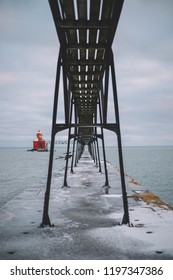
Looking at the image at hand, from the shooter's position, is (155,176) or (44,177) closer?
(44,177)

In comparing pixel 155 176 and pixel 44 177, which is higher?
pixel 44 177

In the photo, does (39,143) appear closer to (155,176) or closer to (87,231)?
(155,176)

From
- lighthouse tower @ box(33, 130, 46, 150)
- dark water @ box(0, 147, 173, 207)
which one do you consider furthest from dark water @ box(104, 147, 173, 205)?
lighthouse tower @ box(33, 130, 46, 150)

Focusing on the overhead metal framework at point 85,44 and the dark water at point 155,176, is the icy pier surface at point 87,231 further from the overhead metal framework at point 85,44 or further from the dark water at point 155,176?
the dark water at point 155,176

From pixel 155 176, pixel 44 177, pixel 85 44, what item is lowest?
pixel 155 176

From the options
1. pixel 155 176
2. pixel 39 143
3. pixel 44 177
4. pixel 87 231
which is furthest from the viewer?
pixel 39 143

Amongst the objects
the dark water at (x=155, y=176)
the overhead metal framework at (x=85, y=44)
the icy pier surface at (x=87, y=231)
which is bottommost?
the dark water at (x=155, y=176)

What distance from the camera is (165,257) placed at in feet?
10.4

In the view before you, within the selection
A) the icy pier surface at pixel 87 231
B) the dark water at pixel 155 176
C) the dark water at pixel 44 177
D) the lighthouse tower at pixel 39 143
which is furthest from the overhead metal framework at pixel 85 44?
the lighthouse tower at pixel 39 143

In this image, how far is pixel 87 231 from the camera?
4.21 m

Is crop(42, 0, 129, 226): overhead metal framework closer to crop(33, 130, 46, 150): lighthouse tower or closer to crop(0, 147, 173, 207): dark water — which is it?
crop(0, 147, 173, 207): dark water

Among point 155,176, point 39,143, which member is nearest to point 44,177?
point 155,176

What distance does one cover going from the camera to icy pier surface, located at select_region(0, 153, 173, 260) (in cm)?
332

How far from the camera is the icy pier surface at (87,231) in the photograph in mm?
3318
